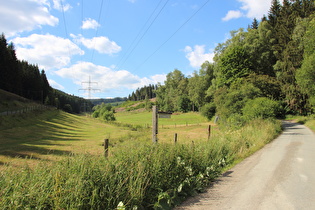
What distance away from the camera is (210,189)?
584 centimetres

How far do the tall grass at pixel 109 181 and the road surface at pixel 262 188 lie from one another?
1.84ft

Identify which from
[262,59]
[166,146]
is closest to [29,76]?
[262,59]

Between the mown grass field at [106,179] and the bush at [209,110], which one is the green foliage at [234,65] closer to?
the bush at [209,110]

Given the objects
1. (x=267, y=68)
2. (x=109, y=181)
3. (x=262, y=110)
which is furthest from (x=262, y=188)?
(x=267, y=68)

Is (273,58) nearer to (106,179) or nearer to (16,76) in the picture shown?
(106,179)

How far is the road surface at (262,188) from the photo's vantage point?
477cm

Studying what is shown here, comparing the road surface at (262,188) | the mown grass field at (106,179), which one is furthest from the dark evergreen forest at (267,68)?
the mown grass field at (106,179)

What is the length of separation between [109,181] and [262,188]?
470 cm

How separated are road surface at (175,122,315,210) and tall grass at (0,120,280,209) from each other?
0.56 metres

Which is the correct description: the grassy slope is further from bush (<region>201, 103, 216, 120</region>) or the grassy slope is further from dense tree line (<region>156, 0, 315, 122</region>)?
bush (<region>201, 103, 216, 120</region>)

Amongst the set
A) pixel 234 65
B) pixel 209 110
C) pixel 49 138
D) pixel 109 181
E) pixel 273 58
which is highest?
pixel 273 58

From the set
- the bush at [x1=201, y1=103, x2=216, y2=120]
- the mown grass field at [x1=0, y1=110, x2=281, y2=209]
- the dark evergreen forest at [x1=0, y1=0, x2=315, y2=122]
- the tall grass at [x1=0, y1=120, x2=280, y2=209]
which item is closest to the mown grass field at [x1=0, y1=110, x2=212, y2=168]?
the mown grass field at [x1=0, y1=110, x2=281, y2=209]

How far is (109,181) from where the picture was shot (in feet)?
12.8

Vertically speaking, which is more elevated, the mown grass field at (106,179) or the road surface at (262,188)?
A: the mown grass field at (106,179)
